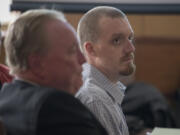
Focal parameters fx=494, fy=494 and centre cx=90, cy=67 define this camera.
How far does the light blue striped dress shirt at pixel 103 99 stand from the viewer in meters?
1.86

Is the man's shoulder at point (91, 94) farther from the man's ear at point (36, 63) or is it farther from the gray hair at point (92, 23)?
the man's ear at point (36, 63)

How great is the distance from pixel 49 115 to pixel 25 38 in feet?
0.77

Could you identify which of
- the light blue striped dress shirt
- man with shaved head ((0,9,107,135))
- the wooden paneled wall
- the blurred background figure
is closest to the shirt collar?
the light blue striped dress shirt

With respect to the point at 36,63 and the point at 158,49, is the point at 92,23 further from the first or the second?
the point at 158,49

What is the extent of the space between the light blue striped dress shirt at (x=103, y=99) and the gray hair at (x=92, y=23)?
5.0 inches

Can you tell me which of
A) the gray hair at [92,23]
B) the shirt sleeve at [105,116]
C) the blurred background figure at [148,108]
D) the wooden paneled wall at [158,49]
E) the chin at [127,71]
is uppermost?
the gray hair at [92,23]

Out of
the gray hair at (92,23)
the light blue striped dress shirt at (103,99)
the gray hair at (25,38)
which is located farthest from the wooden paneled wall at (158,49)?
the gray hair at (25,38)

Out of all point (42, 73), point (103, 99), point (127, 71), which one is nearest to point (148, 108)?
point (127, 71)

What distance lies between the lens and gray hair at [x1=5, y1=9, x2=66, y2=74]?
1369 mm

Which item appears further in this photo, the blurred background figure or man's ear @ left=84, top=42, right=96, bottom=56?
the blurred background figure

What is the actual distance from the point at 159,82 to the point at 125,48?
2523 millimetres

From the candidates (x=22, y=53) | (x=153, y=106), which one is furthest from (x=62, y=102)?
(x=153, y=106)

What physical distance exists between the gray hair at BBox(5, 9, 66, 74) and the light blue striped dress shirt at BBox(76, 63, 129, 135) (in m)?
0.51

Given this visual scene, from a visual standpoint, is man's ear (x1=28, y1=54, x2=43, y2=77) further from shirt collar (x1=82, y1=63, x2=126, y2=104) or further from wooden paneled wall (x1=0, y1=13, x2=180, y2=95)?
wooden paneled wall (x1=0, y1=13, x2=180, y2=95)
